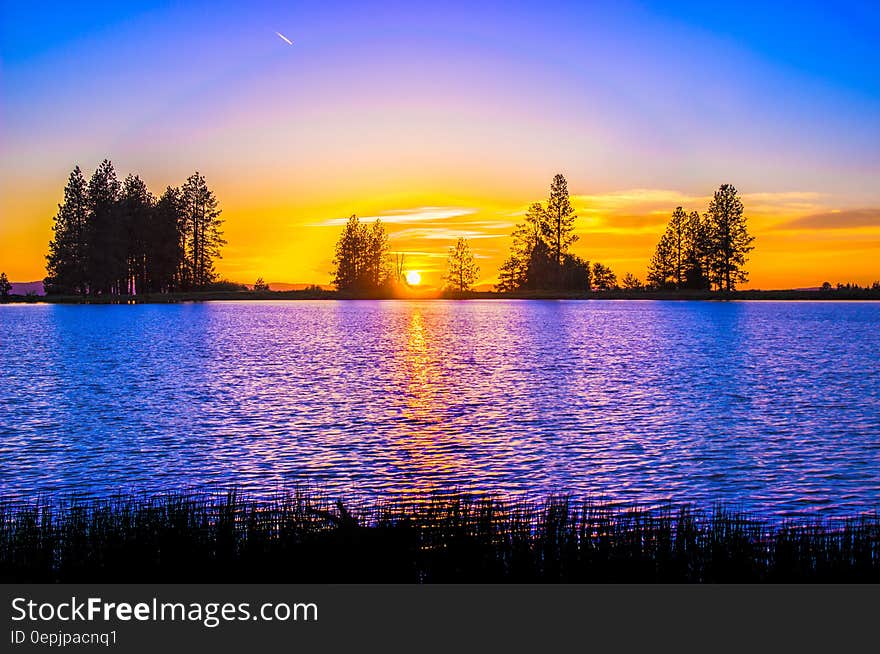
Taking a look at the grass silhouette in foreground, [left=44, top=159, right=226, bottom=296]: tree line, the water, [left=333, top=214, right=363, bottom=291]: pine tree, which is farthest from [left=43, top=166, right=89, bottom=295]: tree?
the grass silhouette in foreground

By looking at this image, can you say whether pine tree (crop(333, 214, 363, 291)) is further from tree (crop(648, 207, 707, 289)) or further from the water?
the water

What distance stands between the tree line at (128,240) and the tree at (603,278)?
70.5 m

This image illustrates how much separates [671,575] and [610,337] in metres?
60.1

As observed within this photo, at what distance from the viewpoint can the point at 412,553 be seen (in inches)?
436

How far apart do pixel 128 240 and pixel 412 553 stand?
453 feet

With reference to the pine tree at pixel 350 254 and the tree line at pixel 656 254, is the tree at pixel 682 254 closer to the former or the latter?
the tree line at pixel 656 254

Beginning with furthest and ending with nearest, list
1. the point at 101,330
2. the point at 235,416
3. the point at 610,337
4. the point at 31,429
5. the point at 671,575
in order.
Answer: the point at 101,330
the point at 610,337
the point at 235,416
the point at 31,429
the point at 671,575

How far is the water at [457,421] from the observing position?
18.3 metres

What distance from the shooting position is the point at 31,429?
24688 mm

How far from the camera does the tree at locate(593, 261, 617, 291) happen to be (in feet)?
488

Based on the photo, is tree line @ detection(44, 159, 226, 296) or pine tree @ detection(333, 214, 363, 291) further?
pine tree @ detection(333, 214, 363, 291)

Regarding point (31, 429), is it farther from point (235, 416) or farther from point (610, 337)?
point (610, 337)

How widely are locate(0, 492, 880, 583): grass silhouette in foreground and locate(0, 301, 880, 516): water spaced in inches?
207
